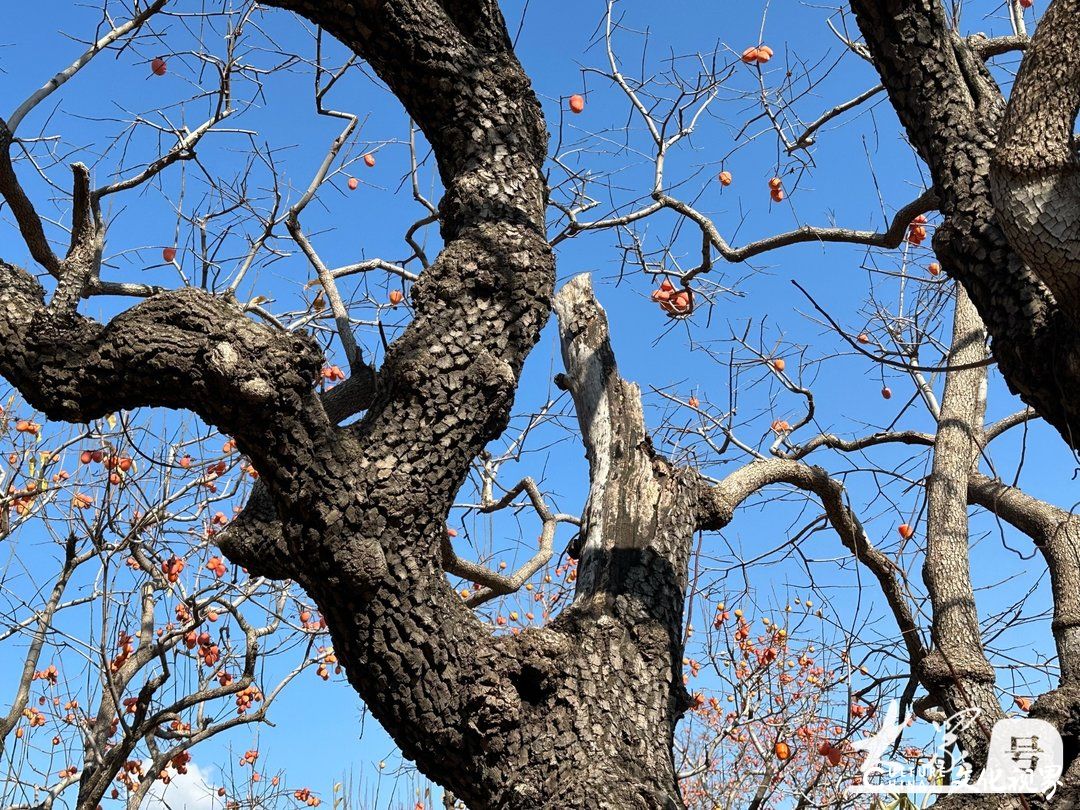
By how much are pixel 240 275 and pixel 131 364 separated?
7.76ft

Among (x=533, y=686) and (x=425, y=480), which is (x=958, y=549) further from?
(x=425, y=480)

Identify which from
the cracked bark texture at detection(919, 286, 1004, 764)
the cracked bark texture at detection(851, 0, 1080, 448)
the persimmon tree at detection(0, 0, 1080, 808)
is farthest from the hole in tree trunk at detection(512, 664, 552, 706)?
the cracked bark texture at detection(851, 0, 1080, 448)

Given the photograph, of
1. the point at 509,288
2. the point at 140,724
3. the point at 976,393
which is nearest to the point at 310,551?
the point at 509,288

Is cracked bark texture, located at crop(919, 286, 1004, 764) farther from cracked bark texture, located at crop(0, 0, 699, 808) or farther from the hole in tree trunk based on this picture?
the hole in tree trunk

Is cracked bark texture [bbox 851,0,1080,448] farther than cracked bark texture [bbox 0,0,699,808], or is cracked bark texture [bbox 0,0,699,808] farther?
cracked bark texture [bbox 851,0,1080,448]

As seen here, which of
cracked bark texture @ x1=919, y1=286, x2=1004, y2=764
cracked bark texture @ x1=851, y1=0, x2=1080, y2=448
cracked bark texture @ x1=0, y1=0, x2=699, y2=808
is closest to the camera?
cracked bark texture @ x1=0, y1=0, x2=699, y2=808

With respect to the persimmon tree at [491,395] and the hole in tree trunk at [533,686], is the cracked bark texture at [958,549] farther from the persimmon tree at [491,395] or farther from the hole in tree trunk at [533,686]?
the hole in tree trunk at [533,686]

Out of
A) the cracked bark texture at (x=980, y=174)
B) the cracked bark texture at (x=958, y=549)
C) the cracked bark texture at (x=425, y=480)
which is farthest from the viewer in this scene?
the cracked bark texture at (x=958, y=549)

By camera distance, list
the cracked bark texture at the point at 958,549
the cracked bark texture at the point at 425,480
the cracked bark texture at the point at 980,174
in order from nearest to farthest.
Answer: the cracked bark texture at the point at 425,480, the cracked bark texture at the point at 980,174, the cracked bark texture at the point at 958,549

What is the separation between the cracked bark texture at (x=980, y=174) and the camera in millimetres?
2156

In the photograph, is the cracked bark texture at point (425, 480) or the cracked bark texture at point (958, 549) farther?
the cracked bark texture at point (958, 549)

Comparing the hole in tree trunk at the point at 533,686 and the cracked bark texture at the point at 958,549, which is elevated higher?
the cracked bark texture at the point at 958,549

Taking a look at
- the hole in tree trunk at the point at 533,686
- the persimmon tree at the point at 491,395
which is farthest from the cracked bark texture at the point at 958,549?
the hole in tree trunk at the point at 533,686

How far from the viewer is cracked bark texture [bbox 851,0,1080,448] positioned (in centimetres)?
216
